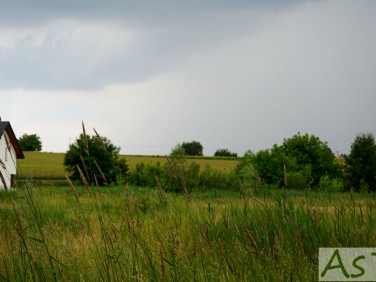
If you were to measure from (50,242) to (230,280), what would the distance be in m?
3.45

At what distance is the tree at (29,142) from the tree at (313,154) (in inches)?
3319

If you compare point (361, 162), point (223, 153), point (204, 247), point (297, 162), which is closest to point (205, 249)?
point (204, 247)

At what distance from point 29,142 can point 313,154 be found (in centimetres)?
8740

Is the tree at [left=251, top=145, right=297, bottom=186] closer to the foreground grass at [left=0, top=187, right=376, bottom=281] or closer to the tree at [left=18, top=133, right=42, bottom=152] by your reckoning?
the foreground grass at [left=0, top=187, right=376, bottom=281]

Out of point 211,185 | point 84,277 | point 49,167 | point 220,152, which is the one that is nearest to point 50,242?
point 84,277

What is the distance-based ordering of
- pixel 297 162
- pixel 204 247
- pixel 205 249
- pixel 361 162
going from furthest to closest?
pixel 297 162, pixel 361 162, pixel 204 247, pixel 205 249

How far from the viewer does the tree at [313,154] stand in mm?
44938

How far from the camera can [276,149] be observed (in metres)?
44.6

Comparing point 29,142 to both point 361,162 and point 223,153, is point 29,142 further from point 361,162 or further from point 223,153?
point 361,162

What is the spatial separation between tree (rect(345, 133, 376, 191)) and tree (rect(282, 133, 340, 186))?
22.2 feet

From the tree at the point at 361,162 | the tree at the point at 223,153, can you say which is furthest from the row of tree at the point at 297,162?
the tree at the point at 223,153

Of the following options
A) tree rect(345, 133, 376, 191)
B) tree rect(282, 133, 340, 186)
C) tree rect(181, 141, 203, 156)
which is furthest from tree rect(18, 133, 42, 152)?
tree rect(345, 133, 376, 191)

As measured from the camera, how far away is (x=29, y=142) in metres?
117

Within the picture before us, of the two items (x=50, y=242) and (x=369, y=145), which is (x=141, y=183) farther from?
(x=50, y=242)
